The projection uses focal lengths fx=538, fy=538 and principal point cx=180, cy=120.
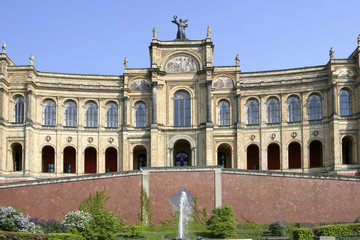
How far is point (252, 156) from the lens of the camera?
5788cm

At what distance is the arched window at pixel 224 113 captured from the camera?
56.8 meters

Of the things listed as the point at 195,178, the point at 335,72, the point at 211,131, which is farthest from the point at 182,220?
the point at 335,72

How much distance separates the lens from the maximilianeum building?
176 feet

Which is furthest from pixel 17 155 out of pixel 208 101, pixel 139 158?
pixel 208 101

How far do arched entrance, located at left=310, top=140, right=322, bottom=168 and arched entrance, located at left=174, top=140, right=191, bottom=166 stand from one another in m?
12.9

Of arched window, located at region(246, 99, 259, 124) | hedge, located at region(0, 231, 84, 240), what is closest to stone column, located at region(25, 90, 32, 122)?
arched window, located at region(246, 99, 259, 124)

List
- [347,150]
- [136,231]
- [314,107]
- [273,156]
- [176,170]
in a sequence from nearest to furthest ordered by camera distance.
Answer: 1. [136,231]
2. [176,170]
3. [314,107]
4. [347,150]
5. [273,156]

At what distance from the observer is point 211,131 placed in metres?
55.0

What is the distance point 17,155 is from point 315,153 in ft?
102

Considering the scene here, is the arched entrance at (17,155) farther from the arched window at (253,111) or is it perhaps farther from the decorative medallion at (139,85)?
the arched window at (253,111)

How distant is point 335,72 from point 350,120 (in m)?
5.02

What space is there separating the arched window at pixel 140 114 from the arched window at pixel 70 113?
6.41 m

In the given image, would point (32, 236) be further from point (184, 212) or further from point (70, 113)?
point (70, 113)

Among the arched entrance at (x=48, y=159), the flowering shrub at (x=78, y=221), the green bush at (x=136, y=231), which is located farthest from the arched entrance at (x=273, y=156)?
the flowering shrub at (x=78, y=221)
